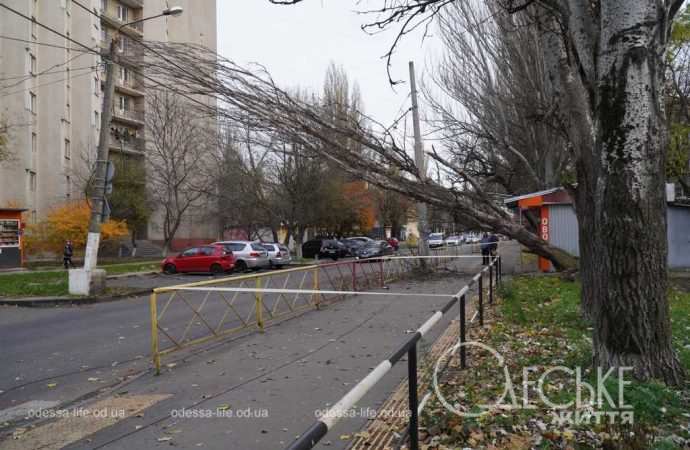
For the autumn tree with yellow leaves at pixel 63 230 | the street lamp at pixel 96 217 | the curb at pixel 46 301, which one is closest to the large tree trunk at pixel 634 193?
the street lamp at pixel 96 217

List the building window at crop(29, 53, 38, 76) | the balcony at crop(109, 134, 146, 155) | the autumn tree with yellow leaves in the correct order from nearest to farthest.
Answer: the autumn tree with yellow leaves → the building window at crop(29, 53, 38, 76) → the balcony at crop(109, 134, 146, 155)

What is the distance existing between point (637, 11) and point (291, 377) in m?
4.75

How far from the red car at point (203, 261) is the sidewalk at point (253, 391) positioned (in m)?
14.6

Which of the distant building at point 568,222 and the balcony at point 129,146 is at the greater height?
the balcony at point 129,146

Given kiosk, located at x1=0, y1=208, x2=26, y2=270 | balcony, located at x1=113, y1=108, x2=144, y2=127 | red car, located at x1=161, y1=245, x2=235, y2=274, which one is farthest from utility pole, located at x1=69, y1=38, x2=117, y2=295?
balcony, located at x1=113, y1=108, x2=144, y2=127

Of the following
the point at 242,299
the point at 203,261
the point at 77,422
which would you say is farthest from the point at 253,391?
the point at 203,261

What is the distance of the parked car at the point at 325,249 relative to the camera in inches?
1390

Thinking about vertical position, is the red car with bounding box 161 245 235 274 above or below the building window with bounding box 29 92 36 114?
below

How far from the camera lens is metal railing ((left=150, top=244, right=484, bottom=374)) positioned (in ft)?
25.4

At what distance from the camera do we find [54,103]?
3697 cm

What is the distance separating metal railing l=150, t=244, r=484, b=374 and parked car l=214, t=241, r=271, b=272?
8.55 metres

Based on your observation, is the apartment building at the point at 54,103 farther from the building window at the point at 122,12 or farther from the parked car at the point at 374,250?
the parked car at the point at 374,250

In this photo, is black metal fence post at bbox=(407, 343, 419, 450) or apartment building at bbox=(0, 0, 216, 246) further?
apartment building at bbox=(0, 0, 216, 246)

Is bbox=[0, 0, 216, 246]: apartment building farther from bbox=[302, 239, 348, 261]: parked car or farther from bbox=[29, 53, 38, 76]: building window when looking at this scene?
bbox=[302, 239, 348, 261]: parked car
